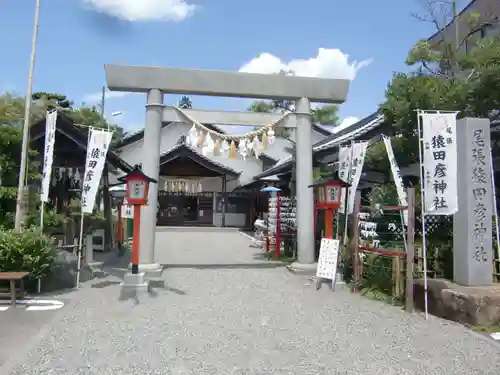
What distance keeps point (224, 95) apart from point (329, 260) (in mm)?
4795

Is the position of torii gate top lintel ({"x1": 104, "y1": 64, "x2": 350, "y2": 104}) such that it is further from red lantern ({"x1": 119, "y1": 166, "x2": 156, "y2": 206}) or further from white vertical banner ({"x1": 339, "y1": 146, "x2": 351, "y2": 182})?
red lantern ({"x1": 119, "y1": 166, "x2": 156, "y2": 206})

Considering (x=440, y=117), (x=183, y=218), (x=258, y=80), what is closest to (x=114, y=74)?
(x=258, y=80)

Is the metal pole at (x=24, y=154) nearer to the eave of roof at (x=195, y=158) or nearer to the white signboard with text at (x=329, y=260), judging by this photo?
the white signboard with text at (x=329, y=260)

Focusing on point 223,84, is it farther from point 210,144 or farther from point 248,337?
point 248,337

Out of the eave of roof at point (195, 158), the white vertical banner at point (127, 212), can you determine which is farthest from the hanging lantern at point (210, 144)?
the eave of roof at point (195, 158)

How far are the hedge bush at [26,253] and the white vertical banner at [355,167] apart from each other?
6385 millimetres

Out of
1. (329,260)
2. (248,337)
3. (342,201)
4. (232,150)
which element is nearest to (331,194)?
(342,201)

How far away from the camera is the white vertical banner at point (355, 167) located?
995 cm

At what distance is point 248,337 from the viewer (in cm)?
605

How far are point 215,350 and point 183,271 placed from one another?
20.6 feet

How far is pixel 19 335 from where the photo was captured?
6.07 meters

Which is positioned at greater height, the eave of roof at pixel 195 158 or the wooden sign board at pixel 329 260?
the eave of roof at pixel 195 158

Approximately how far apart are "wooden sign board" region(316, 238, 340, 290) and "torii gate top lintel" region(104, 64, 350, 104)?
3966 mm

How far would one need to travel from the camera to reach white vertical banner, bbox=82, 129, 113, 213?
32.1 ft
